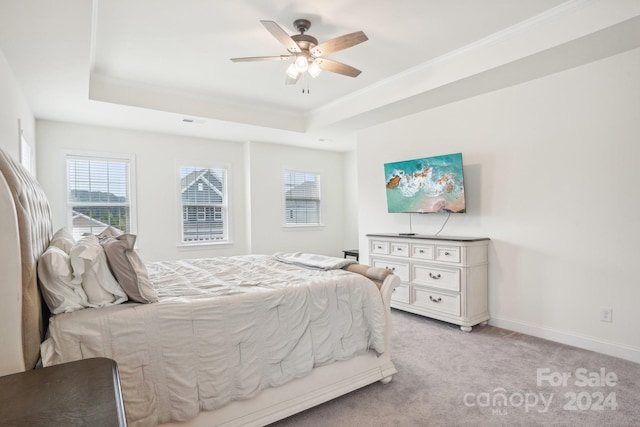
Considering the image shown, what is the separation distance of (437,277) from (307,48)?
260cm

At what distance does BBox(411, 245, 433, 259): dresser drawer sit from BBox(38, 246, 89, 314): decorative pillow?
3.14 metres

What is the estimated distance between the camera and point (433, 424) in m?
1.93

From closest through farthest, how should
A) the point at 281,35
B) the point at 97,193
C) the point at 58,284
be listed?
the point at 58,284
the point at 281,35
the point at 97,193

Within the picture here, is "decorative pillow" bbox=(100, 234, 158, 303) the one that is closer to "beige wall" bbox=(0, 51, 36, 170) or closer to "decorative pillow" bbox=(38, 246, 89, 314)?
"decorative pillow" bbox=(38, 246, 89, 314)

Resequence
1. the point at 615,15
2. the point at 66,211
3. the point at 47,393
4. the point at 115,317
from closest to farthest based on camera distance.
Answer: the point at 47,393 → the point at 115,317 → the point at 615,15 → the point at 66,211

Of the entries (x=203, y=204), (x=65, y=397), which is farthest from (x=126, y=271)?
(x=203, y=204)

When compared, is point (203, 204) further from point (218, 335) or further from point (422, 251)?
point (218, 335)

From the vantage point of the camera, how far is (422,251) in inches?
149

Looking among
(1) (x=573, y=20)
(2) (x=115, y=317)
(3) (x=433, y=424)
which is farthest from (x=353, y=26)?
(3) (x=433, y=424)

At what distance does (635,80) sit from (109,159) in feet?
19.5

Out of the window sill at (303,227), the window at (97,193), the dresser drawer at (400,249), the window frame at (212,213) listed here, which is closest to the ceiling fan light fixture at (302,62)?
the dresser drawer at (400,249)

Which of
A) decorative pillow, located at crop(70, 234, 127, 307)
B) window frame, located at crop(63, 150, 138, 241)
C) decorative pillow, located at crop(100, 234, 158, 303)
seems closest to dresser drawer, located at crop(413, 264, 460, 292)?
decorative pillow, located at crop(100, 234, 158, 303)

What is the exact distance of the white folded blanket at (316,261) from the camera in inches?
102

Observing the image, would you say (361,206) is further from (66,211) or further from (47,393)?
(47,393)
